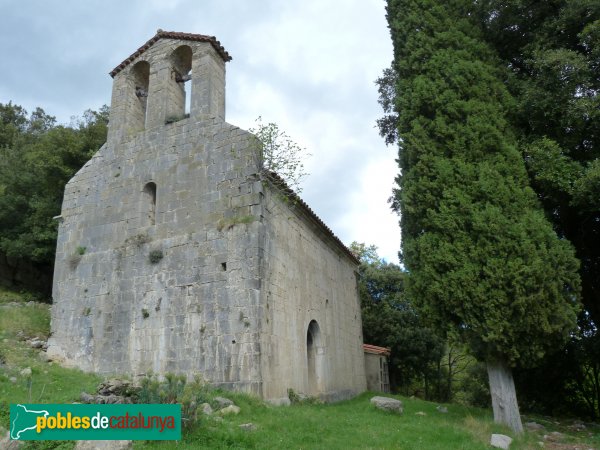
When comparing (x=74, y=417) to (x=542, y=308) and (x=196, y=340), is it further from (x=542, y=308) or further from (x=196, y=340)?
(x=542, y=308)

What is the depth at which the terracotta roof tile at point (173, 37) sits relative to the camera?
12305 millimetres

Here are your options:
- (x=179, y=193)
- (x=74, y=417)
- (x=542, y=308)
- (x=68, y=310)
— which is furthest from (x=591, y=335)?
(x=68, y=310)

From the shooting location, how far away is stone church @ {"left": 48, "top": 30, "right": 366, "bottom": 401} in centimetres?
977

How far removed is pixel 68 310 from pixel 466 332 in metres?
9.43

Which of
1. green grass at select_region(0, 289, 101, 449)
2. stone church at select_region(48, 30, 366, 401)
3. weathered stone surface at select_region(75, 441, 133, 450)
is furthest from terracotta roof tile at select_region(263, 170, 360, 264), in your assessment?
weathered stone surface at select_region(75, 441, 133, 450)

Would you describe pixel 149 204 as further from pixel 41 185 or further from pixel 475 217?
pixel 41 185

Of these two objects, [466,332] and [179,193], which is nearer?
[466,332]

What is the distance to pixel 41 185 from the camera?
1862 centimetres

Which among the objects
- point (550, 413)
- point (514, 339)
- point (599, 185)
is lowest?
point (550, 413)

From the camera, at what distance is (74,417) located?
5621 millimetres

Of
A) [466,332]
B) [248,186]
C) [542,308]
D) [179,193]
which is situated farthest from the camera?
[179,193]

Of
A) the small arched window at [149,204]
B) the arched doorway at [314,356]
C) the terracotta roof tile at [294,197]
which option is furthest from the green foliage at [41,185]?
the arched doorway at [314,356]
